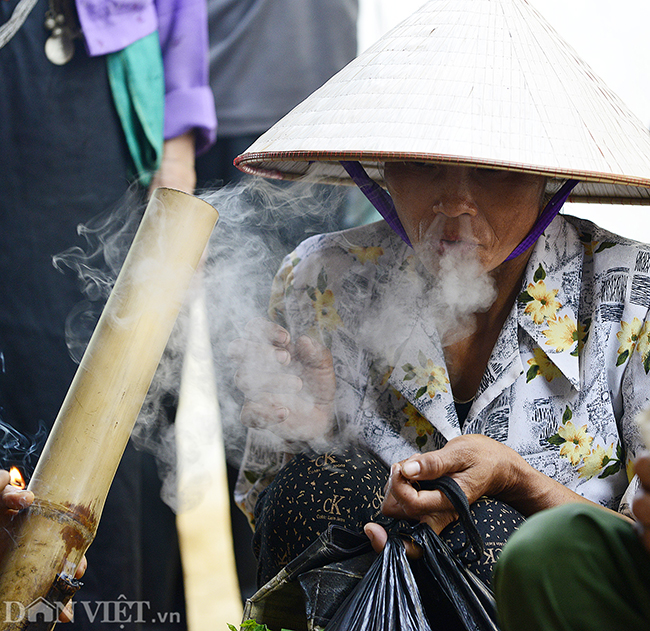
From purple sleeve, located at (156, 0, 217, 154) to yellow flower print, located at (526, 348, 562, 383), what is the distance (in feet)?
5.58

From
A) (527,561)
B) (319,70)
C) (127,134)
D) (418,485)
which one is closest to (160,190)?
(418,485)

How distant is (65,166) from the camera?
2.49 m

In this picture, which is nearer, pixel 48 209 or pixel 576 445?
pixel 576 445

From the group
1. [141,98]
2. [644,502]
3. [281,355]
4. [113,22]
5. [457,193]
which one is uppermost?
[113,22]

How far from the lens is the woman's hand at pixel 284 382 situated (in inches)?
67.4

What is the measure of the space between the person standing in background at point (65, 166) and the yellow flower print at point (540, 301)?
1.58 metres

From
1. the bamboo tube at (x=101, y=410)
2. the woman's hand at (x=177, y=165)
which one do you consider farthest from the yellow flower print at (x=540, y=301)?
the woman's hand at (x=177, y=165)

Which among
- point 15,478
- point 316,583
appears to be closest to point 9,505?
point 15,478

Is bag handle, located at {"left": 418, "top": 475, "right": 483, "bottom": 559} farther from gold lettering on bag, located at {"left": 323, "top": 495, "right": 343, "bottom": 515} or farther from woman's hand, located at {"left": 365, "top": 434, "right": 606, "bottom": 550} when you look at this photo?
gold lettering on bag, located at {"left": 323, "top": 495, "right": 343, "bottom": 515}

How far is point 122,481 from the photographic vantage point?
257 centimetres

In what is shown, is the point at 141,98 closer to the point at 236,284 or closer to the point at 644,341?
the point at 236,284

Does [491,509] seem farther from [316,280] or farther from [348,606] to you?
[316,280]

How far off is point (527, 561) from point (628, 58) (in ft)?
8.39

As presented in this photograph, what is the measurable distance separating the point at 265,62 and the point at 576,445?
213 cm
